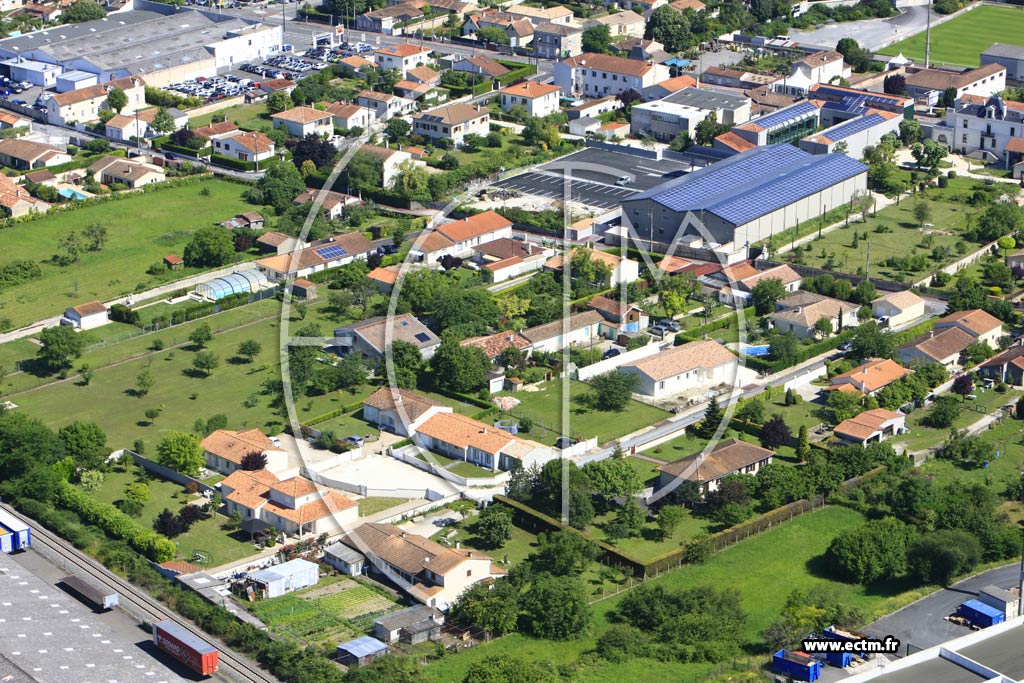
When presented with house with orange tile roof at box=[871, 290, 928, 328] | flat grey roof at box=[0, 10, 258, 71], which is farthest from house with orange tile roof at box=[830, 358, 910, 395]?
flat grey roof at box=[0, 10, 258, 71]

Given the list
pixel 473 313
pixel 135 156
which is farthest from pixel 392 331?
pixel 135 156

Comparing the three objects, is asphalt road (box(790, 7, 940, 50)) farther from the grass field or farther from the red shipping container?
the red shipping container

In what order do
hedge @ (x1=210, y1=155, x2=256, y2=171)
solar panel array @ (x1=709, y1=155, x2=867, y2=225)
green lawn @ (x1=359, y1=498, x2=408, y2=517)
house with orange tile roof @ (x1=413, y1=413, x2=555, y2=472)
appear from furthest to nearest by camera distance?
hedge @ (x1=210, y1=155, x2=256, y2=171) < solar panel array @ (x1=709, y1=155, x2=867, y2=225) < house with orange tile roof @ (x1=413, y1=413, x2=555, y2=472) < green lawn @ (x1=359, y1=498, x2=408, y2=517)

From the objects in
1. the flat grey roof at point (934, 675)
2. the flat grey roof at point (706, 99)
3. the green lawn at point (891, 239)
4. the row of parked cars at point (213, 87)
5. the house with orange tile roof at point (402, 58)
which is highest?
the house with orange tile roof at point (402, 58)

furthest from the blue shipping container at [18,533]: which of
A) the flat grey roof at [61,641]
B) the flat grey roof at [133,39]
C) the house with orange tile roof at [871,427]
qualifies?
the flat grey roof at [133,39]

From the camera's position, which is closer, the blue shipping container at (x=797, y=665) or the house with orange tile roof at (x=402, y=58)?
the blue shipping container at (x=797, y=665)

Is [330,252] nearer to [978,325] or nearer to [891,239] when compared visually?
[891,239]

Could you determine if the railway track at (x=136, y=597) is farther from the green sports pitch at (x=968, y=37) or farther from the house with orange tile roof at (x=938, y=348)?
the green sports pitch at (x=968, y=37)
